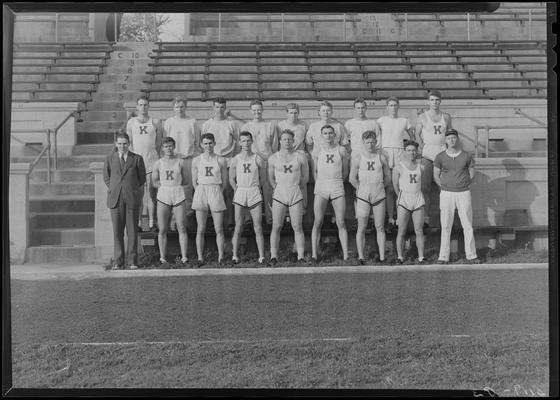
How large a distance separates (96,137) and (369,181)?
1.94 meters

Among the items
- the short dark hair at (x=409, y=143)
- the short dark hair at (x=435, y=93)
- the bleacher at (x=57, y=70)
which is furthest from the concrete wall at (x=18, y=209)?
the short dark hair at (x=435, y=93)

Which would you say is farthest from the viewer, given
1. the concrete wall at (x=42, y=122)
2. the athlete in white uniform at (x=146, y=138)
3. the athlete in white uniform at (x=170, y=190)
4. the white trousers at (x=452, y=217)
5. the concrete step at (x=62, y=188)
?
the athlete in white uniform at (x=146, y=138)

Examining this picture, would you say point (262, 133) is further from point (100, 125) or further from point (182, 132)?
point (100, 125)

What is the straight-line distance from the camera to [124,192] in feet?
16.6

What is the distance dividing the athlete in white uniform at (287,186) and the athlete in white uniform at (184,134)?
1.91 ft

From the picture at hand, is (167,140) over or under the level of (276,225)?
over

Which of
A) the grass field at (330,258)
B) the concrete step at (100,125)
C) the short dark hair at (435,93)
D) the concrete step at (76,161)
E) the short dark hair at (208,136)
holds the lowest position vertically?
the grass field at (330,258)

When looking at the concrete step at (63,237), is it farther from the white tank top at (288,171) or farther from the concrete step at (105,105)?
the white tank top at (288,171)

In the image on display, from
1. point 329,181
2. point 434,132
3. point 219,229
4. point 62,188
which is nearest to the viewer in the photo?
point 62,188

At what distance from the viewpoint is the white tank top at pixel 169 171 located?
526 centimetres

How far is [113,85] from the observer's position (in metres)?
5.55

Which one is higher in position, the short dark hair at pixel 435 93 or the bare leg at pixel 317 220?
the short dark hair at pixel 435 93

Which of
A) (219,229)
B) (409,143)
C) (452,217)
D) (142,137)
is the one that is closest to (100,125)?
(142,137)

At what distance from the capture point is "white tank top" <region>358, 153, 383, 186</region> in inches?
204
